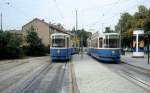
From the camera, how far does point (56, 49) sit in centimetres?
3462

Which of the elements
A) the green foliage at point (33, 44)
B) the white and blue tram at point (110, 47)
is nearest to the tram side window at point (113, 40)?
the white and blue tram at point (110, 47)

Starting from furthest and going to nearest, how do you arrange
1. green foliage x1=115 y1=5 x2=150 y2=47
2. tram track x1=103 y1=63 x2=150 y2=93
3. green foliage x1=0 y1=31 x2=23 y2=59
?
green foliage x1=115 y1=5 x2=150 y2=47
green foliage x1=0 y1=31 x2=23 y2=59
tram track x1=103 y1=63 x2=150 y2=93

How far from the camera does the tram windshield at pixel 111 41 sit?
1273 inches

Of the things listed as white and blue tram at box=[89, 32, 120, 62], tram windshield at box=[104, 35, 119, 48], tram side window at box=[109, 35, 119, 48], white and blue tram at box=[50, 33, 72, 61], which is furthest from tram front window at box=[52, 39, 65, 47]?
tram side window at box=[109, 35, 119, 48]

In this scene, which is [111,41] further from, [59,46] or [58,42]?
[58,42]

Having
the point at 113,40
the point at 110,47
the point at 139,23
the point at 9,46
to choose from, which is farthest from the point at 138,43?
the point at 139,23

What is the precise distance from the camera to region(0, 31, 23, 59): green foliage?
1891 inches

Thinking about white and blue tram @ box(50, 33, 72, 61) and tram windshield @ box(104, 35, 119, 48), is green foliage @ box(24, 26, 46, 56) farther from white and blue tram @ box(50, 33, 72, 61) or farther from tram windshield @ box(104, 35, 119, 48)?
tram windshield @ box(104, 35, 119, 48)

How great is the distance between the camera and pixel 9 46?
4878 cm

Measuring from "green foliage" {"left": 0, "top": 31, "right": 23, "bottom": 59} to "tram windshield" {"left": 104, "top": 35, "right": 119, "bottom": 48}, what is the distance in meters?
20.3

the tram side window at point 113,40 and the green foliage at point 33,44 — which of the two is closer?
the tram side window at point 113,40

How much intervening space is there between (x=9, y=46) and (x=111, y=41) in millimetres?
21137

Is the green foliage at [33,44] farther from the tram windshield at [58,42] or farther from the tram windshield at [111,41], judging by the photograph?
the tram windshield at [111,41]

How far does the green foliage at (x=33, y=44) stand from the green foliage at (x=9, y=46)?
10513 millimetres
